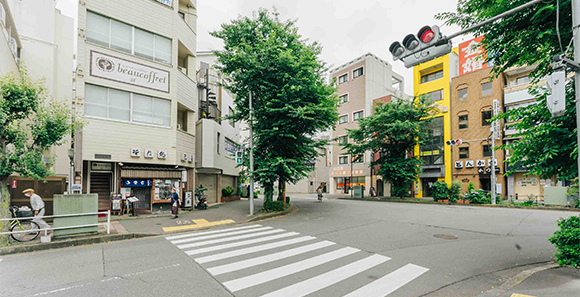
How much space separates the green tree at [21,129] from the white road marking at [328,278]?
31.7 ft

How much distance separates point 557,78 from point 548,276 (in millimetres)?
3865

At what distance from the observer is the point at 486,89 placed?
109ft

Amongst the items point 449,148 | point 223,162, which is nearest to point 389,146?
point 449,148

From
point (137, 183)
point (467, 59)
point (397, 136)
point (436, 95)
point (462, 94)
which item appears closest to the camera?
point (137, 183)

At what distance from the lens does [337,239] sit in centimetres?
1005

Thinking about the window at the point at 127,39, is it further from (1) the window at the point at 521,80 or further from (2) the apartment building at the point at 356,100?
(1) the window at the point at 521,80

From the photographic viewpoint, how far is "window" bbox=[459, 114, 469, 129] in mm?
34297

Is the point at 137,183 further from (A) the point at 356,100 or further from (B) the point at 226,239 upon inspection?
(A) the point at 356,100

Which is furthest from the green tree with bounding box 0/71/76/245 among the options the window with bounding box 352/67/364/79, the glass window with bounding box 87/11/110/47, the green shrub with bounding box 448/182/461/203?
the window with bounding box 352/67/364/79

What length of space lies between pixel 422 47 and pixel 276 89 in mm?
12068

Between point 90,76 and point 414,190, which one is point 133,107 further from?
point 414,190

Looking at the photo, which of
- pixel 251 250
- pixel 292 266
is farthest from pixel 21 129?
pixel 292 266

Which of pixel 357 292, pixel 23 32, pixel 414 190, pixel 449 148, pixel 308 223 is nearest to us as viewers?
pixel 357 292

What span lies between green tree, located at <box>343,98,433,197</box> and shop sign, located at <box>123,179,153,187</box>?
69.6 feet
